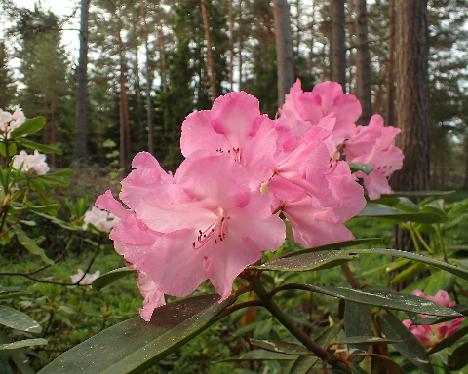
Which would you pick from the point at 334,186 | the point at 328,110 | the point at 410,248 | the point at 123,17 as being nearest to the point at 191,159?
the point at 334,186

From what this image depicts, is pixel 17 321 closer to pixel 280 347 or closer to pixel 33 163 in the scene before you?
pixel 280 347

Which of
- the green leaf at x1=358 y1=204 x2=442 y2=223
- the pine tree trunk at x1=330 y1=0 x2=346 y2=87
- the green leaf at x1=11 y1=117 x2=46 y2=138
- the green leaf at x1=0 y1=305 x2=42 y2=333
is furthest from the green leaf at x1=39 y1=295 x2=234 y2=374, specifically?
the pine tree trunk at x1=330 y1=0 x2=346 y2=87

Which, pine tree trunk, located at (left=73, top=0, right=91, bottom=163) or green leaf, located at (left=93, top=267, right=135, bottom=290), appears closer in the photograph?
green leaf, located at (left=93, top=267, right=135, bottom=290)

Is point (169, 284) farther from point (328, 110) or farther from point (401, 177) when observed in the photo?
point (401, 177)

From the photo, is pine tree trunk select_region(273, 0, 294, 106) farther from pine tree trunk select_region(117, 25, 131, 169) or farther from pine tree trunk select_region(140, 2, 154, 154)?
pine tree trunk select_region(117, 25, 131, 169)

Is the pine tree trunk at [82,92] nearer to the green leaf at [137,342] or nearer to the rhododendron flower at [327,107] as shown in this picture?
the rhododendron flower at [327,107]

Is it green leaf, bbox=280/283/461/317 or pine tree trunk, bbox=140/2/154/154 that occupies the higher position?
pine tree trunk, bbox=140/2/154/154
